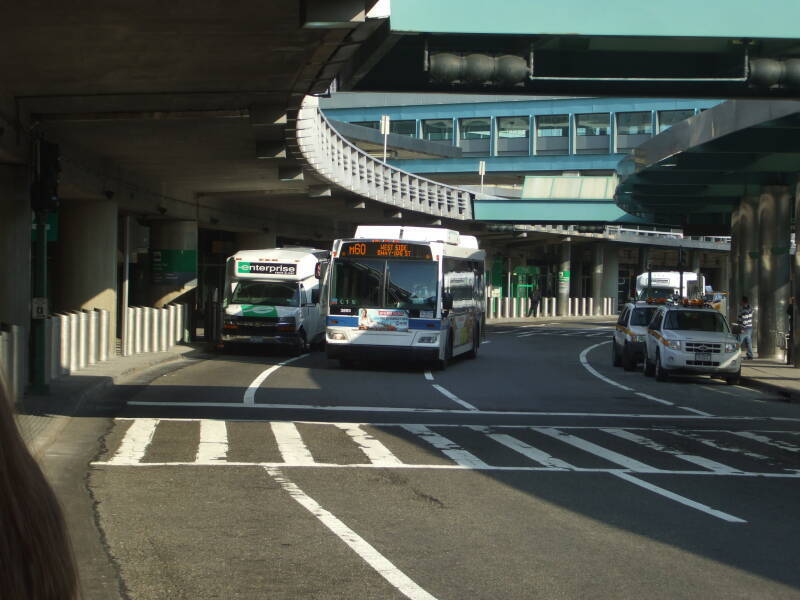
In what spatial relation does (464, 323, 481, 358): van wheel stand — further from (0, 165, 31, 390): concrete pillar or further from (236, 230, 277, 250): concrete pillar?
(236, 230, 277, 250): concrete pillar

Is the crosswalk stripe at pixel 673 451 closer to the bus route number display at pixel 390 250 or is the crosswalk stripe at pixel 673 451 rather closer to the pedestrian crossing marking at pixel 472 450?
the pedestrian crossing marking at pixel 472 450

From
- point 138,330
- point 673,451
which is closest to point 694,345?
point 673,451

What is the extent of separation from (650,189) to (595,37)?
24244 mm

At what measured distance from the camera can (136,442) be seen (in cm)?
1449

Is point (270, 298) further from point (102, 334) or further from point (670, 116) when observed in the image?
point (670, 116)

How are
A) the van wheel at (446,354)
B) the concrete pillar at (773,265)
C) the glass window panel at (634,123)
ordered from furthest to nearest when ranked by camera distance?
1. the glass window panel at (634,123)
2. the concrete pillar at (773,265)
3. the van wheel at (446,354)

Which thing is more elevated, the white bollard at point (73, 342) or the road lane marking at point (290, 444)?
the white bollard at point (73, 342)

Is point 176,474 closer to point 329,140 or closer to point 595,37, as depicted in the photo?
point 595,37

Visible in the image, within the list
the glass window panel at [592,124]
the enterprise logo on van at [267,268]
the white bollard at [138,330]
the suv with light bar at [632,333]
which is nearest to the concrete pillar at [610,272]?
the glass window panel at [592,124]

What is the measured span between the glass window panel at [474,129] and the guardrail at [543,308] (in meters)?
12.8

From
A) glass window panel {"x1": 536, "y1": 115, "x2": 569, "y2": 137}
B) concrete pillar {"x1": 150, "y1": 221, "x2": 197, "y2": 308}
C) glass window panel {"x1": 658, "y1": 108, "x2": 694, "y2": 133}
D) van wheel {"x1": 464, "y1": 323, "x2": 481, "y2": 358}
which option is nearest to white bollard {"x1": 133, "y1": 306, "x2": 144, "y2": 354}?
concrete pillar {"x1": 150, "y1": 221, "x2": 197, "y2": 308}

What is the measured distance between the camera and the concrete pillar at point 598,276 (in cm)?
9319

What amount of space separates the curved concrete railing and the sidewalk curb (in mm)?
6321

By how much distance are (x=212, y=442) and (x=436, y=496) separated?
4.56m
